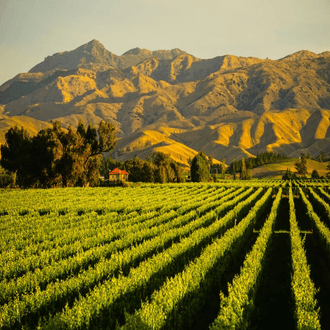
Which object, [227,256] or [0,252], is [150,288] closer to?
[227,256]

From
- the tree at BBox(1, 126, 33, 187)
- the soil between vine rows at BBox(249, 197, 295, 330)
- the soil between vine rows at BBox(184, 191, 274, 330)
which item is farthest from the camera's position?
the tree at BBox(1, 126, 33, 187)

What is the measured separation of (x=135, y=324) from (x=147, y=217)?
20236 millimetres

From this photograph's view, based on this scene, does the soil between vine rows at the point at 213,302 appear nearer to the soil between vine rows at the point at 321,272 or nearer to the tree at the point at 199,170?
the soil between vine rows at the point at 321,272

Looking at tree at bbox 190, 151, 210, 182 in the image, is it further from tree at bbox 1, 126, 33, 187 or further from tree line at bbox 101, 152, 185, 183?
tree at bbox 1, 126, 33, 187

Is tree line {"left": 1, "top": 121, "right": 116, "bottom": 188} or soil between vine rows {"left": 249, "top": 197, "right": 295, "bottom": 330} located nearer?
soil between vine rows {"left": 249, "top": 197, "right": 295, "bottom": 330}

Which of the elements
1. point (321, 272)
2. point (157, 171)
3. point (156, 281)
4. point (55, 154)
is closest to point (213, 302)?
point (156, 281)

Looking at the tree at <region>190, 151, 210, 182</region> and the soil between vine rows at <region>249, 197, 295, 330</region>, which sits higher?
the tree at <region>190, 151, 210, 182</region>

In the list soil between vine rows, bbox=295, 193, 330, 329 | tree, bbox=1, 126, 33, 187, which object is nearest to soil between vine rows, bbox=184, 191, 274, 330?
soil between vine rows, bbox=295, 193, 330, 329

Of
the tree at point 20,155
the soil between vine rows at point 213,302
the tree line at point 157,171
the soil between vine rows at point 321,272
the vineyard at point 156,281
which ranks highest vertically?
the tree at point 20,155

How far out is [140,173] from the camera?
113625mm

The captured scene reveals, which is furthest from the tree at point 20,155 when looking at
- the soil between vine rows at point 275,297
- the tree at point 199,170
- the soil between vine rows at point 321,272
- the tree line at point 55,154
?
the tree at point 199,170

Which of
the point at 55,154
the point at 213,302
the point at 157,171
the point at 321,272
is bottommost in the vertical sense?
the point at 321,272

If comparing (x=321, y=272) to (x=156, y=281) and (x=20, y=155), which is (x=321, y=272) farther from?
(x=20, y=155)

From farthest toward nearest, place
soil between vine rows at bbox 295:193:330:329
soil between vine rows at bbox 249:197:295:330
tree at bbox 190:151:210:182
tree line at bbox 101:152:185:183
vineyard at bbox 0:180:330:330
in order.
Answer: tree at bbox 190:151:210:182 < tree line at bbox 101:152:185:183 < soil between vine rows at bbox 295:193:330:329 < soil between vine rows at bbox 249:197:295:330 < vineyard at bbox 0:180:330:330
